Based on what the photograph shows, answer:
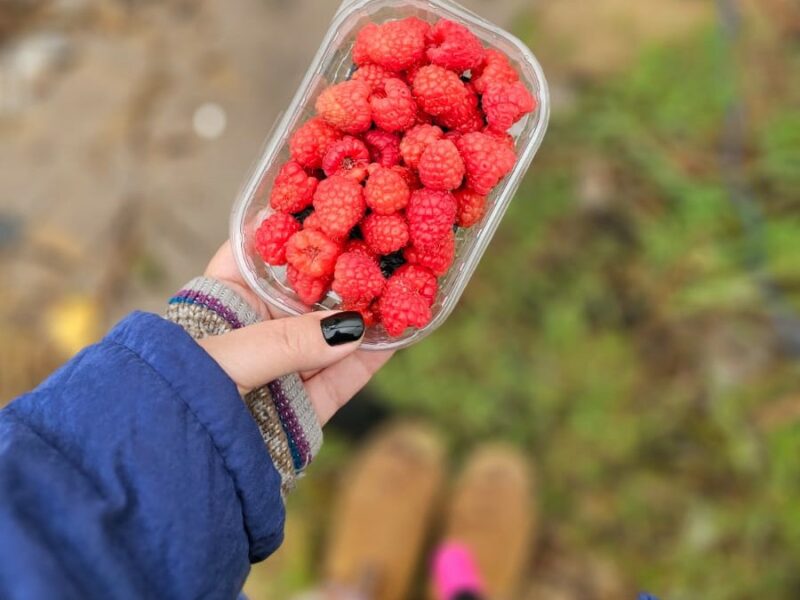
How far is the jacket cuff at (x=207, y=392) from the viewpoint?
0.76 m

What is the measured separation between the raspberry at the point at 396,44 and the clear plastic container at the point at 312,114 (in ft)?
0.33

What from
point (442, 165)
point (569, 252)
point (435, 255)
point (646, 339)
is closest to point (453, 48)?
point (442, 165)

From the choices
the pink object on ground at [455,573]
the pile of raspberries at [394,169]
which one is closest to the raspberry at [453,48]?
the pile of raspberries at [394,169]

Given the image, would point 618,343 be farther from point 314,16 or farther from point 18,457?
point 18,457

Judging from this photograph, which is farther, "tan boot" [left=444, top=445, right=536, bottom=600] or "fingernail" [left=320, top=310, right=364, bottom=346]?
"tan boot" [left=444, top=445, right=536, bottom=600]

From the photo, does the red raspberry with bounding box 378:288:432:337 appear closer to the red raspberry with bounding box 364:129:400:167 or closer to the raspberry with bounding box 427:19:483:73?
the red raspberry with bounding box 364:129:400:167

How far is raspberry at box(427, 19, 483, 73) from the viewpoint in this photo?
92 cm

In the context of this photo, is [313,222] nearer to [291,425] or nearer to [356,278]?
[356,278]

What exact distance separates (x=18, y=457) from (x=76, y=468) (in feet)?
0.19

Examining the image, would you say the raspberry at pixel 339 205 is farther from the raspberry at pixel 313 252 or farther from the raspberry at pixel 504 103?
the raspberry at pixel 504 103

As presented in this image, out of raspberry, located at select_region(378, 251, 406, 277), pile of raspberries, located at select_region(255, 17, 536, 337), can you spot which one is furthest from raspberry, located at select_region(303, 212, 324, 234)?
raspberry, located at select_region(378, 251, 406, 277)

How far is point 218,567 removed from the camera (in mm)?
784

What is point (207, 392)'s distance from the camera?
76 centimetres

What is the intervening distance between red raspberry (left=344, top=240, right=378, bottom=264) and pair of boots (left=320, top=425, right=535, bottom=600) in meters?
0.85
